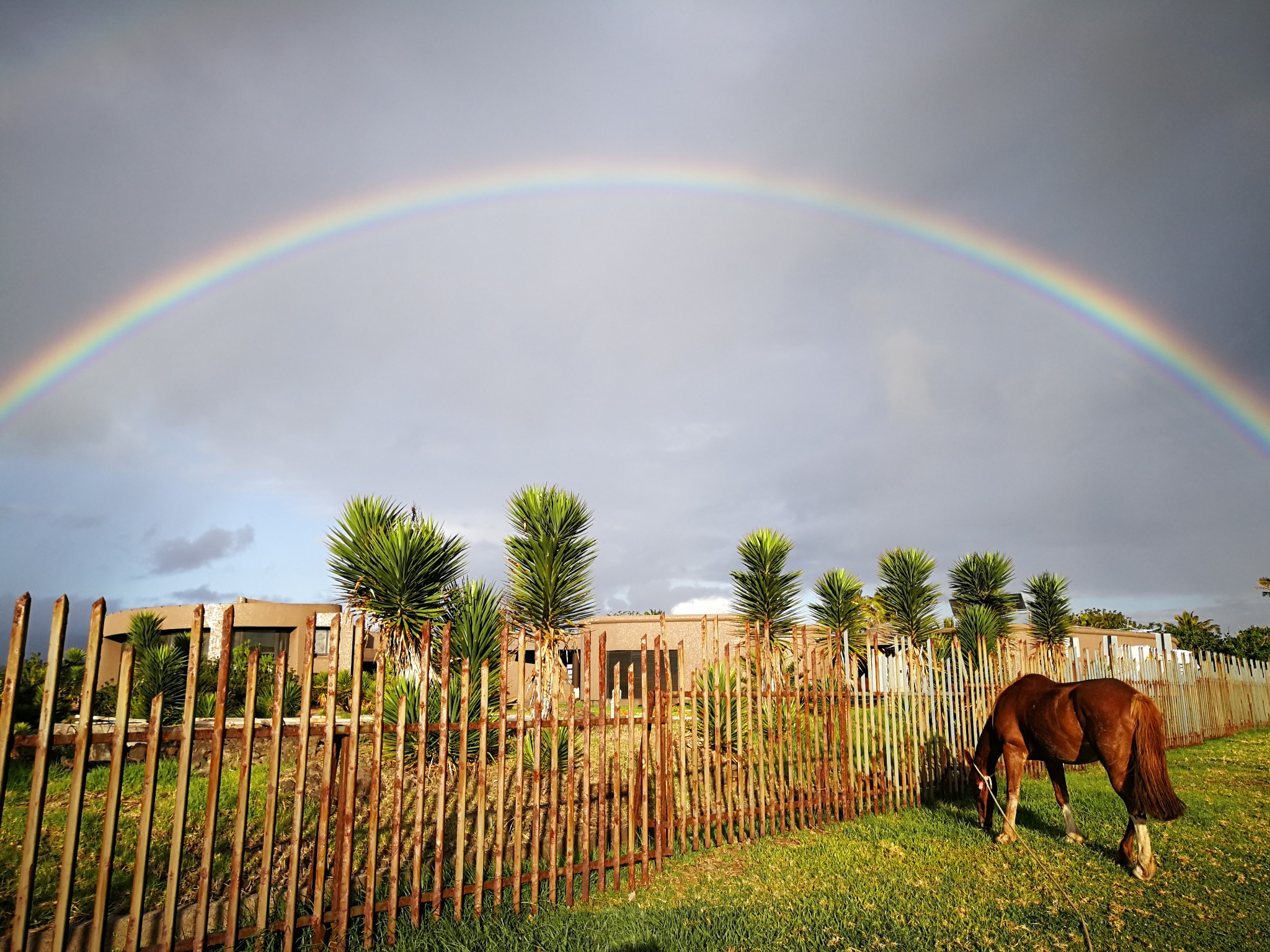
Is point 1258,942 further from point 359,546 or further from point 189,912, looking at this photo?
point 359,546

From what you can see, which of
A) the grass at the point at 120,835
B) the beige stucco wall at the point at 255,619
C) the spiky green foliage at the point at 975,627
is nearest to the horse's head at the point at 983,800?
the grass at the point at 120,835

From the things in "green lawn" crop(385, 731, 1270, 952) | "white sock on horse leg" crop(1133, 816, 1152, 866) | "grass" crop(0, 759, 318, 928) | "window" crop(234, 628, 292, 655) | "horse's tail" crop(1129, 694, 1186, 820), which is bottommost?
"green lawn" crop(385, 731, 1270, 952)

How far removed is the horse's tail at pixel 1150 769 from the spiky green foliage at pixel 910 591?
19843 millimetres

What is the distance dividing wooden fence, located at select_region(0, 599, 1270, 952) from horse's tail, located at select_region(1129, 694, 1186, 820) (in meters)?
2.92

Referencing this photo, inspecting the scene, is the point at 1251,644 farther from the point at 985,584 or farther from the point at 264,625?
the point at 264,625

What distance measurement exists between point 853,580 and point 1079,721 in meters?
17.6

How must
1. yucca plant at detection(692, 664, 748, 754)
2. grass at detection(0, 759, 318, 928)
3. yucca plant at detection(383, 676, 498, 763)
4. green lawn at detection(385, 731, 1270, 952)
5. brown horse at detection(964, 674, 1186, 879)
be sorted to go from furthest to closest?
yucca plant at detection(383, 676, 498, 763)
yucca plant at detection(692, 664, 748, 754)
brown horse at detection(964, 674, 1186, 879)
grass at detection(0, 759, 318, 928)
green lawn at detection(385, 731, 1270, 952)

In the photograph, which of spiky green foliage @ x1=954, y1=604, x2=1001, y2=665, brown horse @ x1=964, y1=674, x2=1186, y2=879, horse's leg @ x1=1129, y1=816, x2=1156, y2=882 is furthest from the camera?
spiky green foliage @ x1=954, y1=604, x2=1001, y2=665

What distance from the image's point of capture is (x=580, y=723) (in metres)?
6.25

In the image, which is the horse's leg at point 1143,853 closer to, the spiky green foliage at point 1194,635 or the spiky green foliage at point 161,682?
the spiky green foliage at point 161,682

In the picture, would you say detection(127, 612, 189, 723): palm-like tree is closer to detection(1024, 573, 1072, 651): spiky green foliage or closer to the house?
the house

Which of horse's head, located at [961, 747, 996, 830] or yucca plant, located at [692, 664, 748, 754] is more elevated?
yucca plant, located at [692, 664, 748, 754]

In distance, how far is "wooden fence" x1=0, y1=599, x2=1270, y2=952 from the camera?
4117 millimetres

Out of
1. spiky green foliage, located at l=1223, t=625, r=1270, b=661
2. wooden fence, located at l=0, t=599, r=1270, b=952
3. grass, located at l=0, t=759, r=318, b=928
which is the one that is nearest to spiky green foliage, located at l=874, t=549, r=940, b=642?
wooden fence, located at l=0, t=599, r=1270, b=952
